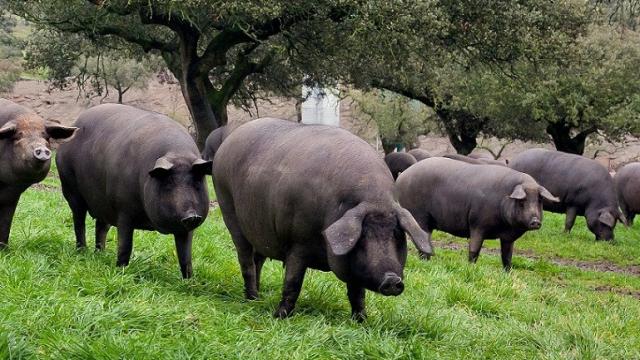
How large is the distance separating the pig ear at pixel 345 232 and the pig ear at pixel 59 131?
311 centimetres

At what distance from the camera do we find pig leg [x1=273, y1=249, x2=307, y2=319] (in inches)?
229

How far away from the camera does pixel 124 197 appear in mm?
6980

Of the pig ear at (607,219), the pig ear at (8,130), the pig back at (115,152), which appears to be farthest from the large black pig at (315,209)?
the pig ear at (607,219)

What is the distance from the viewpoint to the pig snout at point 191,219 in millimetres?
6496

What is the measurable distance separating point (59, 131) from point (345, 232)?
11.0 ft

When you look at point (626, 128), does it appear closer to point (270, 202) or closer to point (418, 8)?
point (418, 8)

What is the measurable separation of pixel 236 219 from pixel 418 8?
11.6 meters

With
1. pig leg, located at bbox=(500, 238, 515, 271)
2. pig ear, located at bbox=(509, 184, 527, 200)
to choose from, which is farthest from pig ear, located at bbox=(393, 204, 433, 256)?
pig leg, located at bbox=(500, 238, 515, 271)

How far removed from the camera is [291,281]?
19.1 feet

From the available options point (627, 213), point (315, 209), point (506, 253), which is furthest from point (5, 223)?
point (627, 213)

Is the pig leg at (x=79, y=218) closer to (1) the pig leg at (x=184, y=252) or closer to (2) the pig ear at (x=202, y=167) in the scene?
(1) the pig leg at (x=184, y=252)

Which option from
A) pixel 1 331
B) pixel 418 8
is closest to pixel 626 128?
pixel 418 8

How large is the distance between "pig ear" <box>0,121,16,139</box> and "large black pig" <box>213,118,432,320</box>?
1.92 m

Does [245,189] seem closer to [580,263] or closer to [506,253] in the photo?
[506,253]
